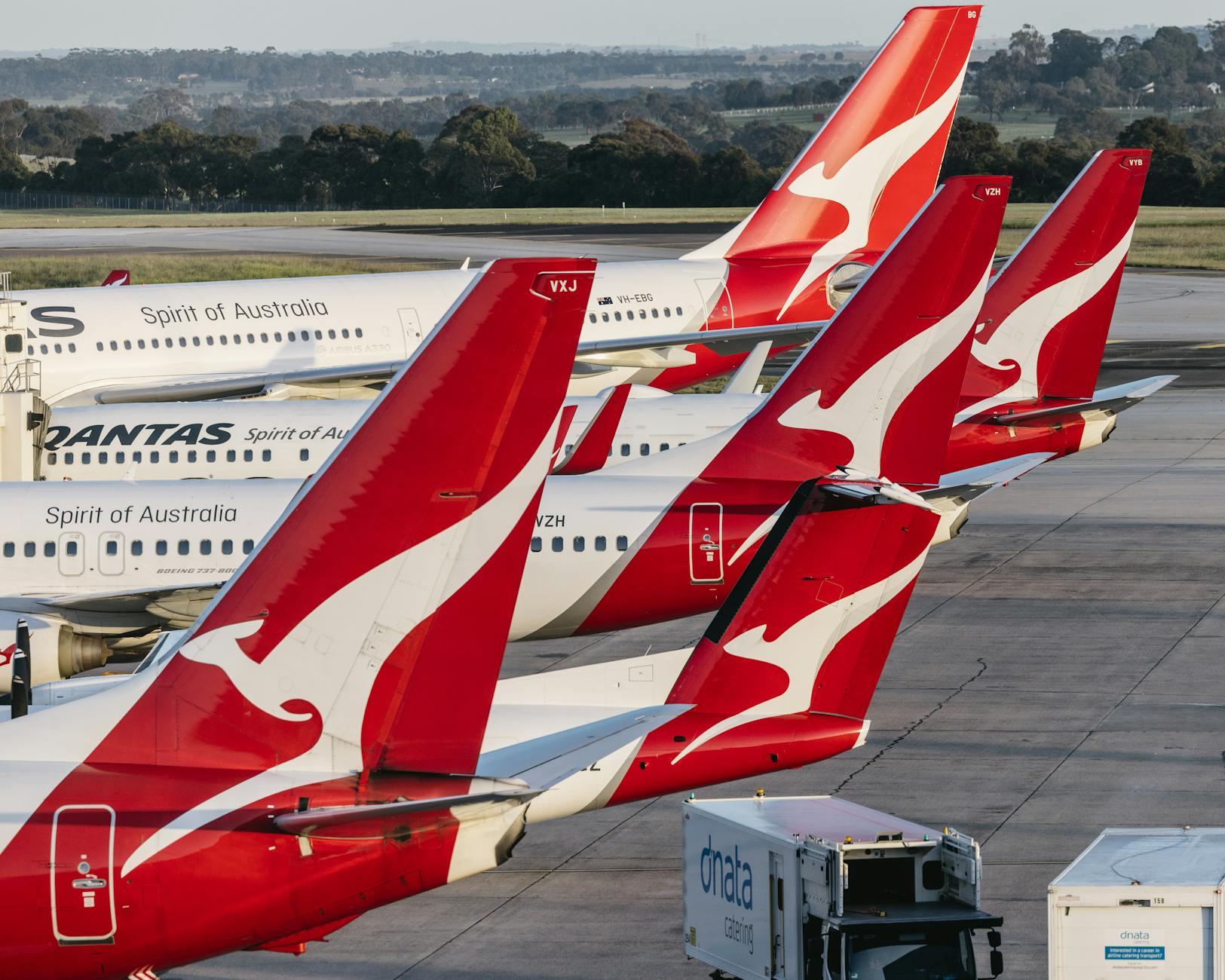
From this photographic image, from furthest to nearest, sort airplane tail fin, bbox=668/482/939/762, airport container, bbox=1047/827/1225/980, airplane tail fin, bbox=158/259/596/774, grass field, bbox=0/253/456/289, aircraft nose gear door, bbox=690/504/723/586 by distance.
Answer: grass field, bbox=0/253/456/289 < aircraft nose gear door, bbox=690/504/723/586 < airplane tail fin, bbox=668/482/939/762 < airport container, bbox=1047/827/1225/980 < airplane tail fin, bbox=158/259/596/774

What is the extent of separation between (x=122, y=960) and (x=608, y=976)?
6.50m

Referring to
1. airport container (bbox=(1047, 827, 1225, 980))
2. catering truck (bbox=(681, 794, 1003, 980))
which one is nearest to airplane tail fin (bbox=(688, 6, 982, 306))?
catering truck (bbox=(681, 794, 1003, 980))

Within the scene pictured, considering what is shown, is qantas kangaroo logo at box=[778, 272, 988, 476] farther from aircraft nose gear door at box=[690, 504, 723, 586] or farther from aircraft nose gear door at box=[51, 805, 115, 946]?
aircraft nose gear door at box=[51, 805, 115, 946]

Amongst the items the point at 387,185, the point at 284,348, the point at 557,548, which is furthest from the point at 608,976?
the point at 387,185

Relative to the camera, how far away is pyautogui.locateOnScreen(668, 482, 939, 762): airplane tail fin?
634 inches

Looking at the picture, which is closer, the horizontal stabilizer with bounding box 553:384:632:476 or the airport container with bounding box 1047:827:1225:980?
the airport container with bounding box 1047:827:1225:980

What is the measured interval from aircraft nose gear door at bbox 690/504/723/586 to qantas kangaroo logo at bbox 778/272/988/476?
234 inches

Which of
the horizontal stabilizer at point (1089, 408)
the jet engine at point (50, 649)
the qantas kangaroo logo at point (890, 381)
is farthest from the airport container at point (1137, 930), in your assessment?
the horizontal stabilizer at point (1089, 408)

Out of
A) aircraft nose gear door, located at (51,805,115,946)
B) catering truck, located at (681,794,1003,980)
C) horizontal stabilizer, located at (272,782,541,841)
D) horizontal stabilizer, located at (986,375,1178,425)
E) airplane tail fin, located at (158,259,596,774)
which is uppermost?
airplane tail fin, located at (158,259,596,774)

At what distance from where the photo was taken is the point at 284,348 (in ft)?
147

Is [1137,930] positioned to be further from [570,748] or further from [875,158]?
[875,158]

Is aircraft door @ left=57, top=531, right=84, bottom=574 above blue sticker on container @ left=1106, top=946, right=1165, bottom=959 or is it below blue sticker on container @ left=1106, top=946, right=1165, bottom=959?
above

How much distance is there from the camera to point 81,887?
36.8 feet

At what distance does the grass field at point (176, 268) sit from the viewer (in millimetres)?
93312
